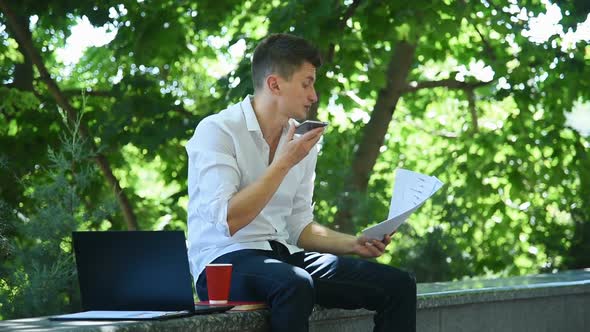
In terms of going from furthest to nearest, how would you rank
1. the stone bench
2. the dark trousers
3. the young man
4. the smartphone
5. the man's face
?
the man's face
the smartphone
the young man
the dark trousers
the stone bench

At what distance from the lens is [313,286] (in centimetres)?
330

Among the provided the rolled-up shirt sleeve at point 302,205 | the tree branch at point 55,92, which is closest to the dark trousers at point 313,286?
the rolled-up shirt sleeve at point 302,205

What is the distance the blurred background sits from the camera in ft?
23.7

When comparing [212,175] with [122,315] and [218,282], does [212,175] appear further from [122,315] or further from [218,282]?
[122,315]

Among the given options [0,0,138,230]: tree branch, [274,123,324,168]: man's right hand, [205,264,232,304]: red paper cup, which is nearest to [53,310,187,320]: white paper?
[205,264,232,304]: red paper cup

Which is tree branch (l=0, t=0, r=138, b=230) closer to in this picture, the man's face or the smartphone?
the man's face

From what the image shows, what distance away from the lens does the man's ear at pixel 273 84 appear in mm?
3785

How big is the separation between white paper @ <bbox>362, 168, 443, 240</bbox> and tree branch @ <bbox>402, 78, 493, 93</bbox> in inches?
235

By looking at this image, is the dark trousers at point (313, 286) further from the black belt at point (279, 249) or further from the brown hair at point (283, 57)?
the brown hair at point (283, 57)

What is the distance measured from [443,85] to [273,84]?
6435mm

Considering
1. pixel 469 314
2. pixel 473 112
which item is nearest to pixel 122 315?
pixel 469 314

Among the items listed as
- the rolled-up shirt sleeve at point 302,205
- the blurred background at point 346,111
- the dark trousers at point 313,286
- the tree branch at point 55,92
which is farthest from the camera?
the tree branch at point 55,92

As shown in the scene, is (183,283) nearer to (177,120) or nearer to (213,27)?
(177,120)

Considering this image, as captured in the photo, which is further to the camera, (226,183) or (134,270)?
(226,183)
